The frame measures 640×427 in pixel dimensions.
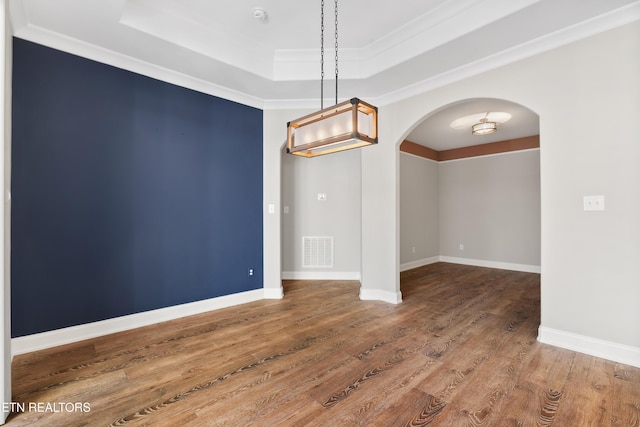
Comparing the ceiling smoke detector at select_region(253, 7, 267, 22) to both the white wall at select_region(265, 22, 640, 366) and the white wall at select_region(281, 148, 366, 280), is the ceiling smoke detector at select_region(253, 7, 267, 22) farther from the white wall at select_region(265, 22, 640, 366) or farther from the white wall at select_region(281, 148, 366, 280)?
the white wall at select_region(281, 148, 366, 280)

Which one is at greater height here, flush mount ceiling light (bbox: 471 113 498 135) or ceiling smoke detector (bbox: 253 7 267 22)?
ceiling smoke detector (bbox: 253 7 267 22)

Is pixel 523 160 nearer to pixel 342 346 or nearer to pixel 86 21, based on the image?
pixel 342 346

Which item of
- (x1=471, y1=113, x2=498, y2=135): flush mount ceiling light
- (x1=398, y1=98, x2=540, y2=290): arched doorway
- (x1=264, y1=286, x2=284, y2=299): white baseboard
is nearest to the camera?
(x1=264, y1=286, x2=284, y2=299): white baseboard

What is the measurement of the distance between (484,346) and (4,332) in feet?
11.4

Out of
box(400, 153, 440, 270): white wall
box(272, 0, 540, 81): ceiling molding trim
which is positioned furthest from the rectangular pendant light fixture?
box(400, 153, 440, 270): white wall

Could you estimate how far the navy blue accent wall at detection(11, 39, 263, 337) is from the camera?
250cm

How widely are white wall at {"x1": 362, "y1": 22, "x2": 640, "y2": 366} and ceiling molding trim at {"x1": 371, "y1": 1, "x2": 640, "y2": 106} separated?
5 cm

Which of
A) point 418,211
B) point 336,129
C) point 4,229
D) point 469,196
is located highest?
point 336,129

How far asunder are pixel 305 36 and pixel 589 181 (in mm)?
3035

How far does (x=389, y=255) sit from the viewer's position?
390cm

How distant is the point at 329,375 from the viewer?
2109 mm

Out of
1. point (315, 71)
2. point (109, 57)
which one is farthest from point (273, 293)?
point (109, 57)

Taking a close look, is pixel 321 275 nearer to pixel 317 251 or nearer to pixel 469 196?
pixel 317 251

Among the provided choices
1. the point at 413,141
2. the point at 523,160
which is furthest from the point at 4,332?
the point at 523,160
